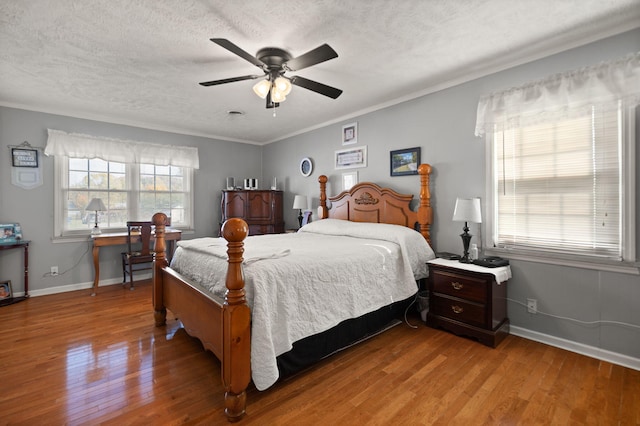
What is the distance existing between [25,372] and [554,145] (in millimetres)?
4257

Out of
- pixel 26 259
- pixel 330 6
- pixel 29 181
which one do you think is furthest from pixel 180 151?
pixel 330 6

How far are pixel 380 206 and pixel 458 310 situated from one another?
146cm

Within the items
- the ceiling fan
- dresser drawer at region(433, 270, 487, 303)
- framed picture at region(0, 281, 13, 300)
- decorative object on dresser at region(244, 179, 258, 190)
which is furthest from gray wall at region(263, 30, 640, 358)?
framed picture at region(0, 281, 13, 300)

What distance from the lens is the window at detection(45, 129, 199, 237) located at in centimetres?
400

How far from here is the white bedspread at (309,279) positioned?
5.57 feet

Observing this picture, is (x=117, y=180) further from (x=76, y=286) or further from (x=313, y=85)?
(x=313, y=85)

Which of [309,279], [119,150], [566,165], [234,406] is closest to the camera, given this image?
[234,406]

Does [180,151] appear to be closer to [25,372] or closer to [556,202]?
[25,372]

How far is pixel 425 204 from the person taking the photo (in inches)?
124

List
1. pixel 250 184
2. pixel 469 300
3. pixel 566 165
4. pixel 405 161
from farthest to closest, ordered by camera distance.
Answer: pixel 250 184 → pixel 405 161 → pixel 469 300 → pixel 566 165

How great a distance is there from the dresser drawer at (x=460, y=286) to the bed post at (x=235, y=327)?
1.83 metres

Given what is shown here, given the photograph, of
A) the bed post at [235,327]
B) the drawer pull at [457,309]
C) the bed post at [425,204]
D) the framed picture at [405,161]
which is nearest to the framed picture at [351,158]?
the framed picture at [405,161]

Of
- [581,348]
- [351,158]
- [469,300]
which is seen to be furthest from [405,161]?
[581,348]

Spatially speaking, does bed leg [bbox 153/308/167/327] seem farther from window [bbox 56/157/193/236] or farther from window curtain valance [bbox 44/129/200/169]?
window curtain valance [bbox 44/129/200/169]
